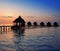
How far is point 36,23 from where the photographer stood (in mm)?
106312

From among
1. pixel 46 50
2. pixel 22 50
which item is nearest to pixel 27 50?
pixel 22 50

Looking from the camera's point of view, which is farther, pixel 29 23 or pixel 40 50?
pixel 29 23

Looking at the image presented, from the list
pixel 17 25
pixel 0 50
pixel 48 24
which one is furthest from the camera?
pixel 48 24

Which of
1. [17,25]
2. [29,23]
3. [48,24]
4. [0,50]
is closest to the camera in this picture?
[0,50]

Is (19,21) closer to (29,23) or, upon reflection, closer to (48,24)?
(29,23)

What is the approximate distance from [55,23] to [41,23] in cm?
961

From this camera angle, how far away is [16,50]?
47.7ft

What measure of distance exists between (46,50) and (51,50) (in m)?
0.47

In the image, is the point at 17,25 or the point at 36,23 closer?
the point at 17,25

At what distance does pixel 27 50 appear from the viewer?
14719mm

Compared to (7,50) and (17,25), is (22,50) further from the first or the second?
(17,25)

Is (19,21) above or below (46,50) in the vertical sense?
above

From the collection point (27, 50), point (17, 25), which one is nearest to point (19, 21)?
point (17, 25)

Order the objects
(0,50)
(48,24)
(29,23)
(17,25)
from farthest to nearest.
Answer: (48,24) → (29,23) → (17,25) → (0,50)
